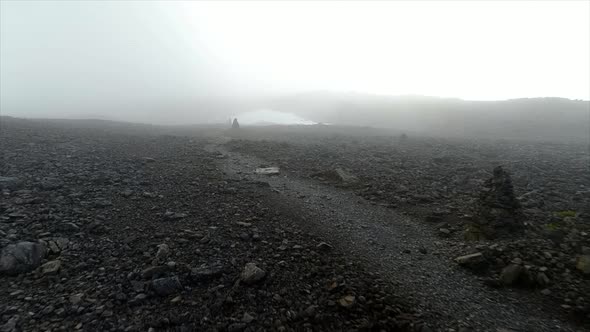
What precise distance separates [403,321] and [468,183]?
10.9 meters

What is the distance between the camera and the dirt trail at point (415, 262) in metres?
5.72

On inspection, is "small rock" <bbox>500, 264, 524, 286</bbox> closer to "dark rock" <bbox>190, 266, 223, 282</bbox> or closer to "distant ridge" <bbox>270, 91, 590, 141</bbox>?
"dark rock" <bbox>190, 266, 223, 282</bbox>

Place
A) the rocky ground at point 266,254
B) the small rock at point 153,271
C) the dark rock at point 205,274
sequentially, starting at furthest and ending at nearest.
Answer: the dark rock at point 205,274 < the small rock at point 153,271 < the rocky ground at point 266,254

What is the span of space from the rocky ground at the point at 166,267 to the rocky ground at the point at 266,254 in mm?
35

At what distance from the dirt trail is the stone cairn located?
1476 millimetres

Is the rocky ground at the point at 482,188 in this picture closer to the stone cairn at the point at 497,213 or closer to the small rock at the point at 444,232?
the small rock at the point at 444,232

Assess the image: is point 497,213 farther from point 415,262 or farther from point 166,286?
point 166,286

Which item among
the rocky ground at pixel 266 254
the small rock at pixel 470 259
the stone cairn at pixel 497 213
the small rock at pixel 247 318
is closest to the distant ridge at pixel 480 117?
the rocky ground at pixel 266 254

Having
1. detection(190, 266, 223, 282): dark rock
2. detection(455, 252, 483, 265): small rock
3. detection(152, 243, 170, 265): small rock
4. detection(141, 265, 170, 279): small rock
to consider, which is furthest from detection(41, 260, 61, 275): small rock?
detection(455, 252, 483, 265): small rock

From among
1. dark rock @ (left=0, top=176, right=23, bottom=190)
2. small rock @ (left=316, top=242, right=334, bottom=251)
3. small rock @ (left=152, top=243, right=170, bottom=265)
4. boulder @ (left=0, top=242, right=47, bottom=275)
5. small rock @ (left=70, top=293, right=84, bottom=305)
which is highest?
dark rock @ (left=0, top=176, right=23, bottom=190)

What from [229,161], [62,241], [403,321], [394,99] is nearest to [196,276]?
[62,241]

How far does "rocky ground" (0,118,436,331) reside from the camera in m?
5.18

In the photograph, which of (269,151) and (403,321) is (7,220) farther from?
(269,151)

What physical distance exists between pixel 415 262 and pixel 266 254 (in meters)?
4.19
